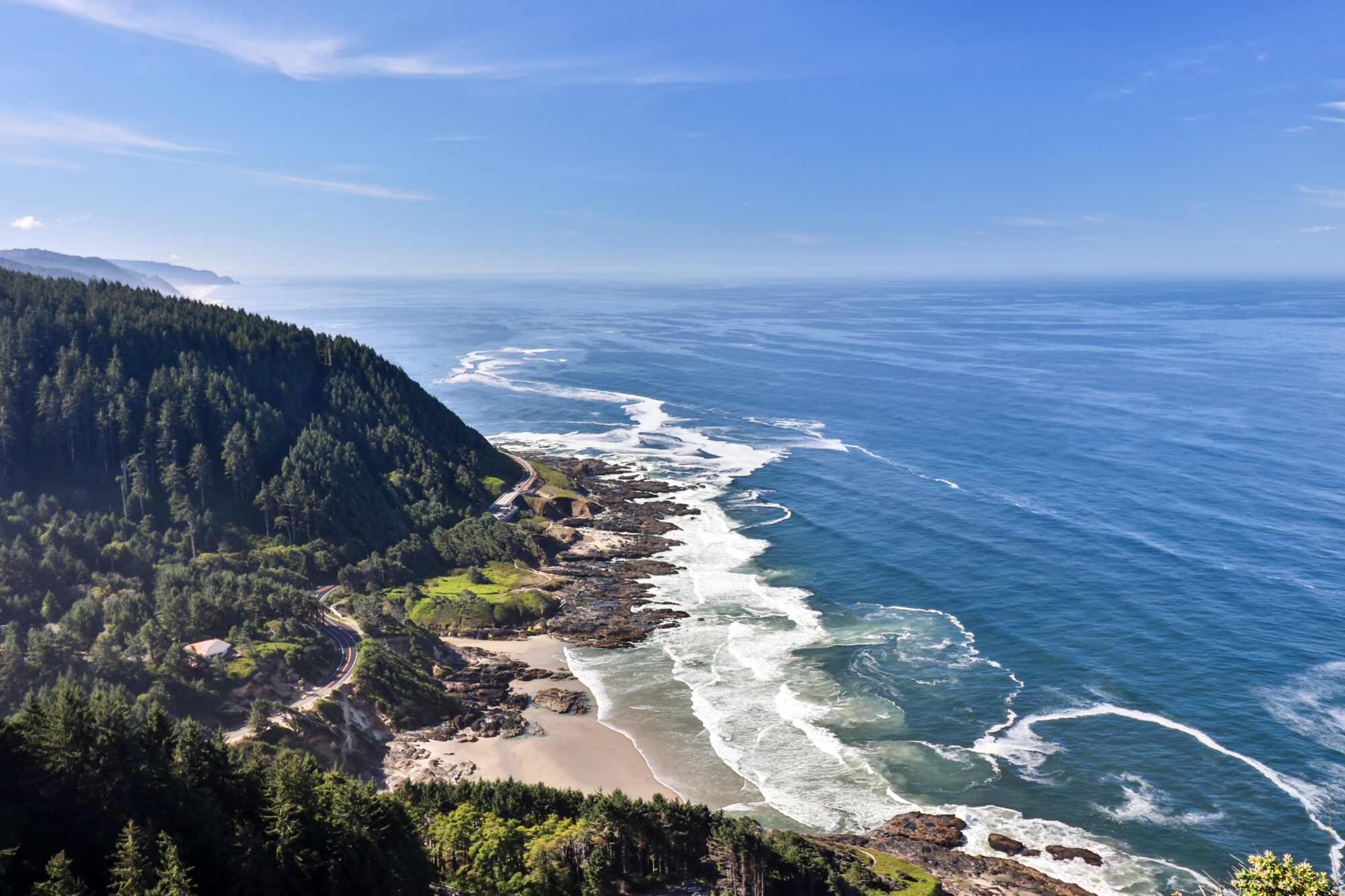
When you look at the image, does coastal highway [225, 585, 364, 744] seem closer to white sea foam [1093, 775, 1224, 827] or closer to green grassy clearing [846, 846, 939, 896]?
green grassy clearing [846, 846, 939, 896]

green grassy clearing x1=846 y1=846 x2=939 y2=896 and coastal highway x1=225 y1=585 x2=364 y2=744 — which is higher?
coastal highway x1=225 y1=585 x2=364 y2=744

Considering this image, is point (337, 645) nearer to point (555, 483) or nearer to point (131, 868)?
point (131, 868)

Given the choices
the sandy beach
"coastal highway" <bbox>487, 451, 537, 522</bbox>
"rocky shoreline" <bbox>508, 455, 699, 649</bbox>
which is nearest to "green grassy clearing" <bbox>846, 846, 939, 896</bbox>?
the sandy beach

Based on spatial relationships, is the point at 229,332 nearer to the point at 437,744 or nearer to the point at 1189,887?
the point at 437,744

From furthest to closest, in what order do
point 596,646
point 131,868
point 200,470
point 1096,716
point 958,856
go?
point 200,470, point 596,646, point 1096,716, point 958,856, point 131,868

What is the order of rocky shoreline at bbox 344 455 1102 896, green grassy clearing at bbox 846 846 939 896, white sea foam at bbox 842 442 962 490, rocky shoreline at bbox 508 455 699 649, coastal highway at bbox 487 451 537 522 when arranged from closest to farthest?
green grassy clearing at bbox 846 846 939 896, rocky shoreline at bbox 344 455 1102 896, rocky shoreline at bbox 508 455 699 649, coastal highway at bbox 487 451 537 522, white sea foam at bbox 842 442 962 490

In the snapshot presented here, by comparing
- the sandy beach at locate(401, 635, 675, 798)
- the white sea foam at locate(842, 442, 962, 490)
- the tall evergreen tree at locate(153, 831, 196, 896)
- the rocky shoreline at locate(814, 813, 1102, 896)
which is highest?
the tall evergreen tree at locate(153, 831, 196, 896)

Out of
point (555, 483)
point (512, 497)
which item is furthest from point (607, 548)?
point (555, 483)

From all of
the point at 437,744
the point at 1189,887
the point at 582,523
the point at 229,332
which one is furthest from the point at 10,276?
the point at 1189,887
